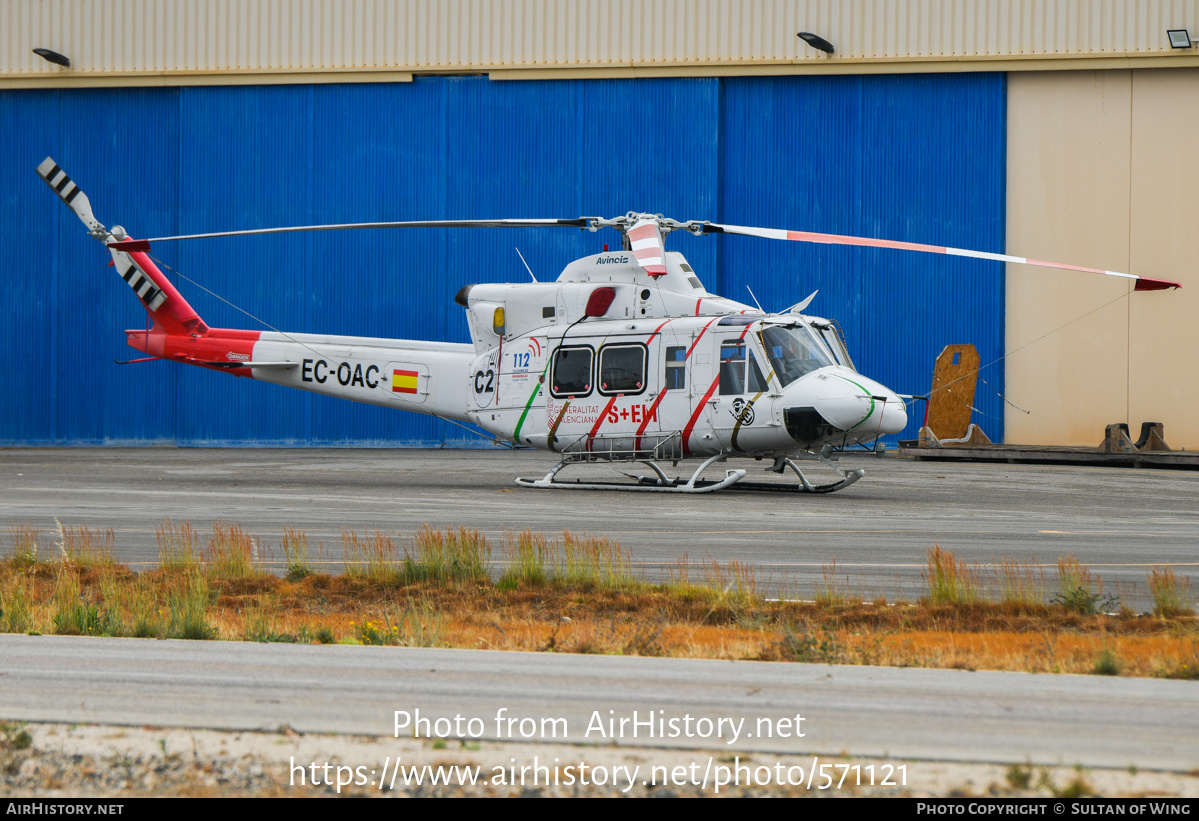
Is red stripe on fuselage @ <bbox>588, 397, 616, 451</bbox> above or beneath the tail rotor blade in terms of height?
beneath

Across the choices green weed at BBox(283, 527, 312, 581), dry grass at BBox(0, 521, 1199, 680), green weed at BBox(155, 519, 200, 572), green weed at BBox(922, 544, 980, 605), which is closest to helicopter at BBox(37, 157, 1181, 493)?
green weed at BBox(155, 519, 200, 572)

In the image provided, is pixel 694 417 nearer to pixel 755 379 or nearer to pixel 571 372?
pixel 755 379

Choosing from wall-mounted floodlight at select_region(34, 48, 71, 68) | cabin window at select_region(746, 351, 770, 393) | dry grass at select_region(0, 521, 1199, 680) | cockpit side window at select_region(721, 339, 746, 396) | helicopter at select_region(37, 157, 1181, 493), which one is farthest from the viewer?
wall-mounted floodlight at select_region(34, 48, 71, 68)

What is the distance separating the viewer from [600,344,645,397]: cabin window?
17.9 meters

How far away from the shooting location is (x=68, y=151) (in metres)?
33.5

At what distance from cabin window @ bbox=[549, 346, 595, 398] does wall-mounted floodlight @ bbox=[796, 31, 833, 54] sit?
14.9 m

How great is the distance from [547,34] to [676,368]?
16.8m

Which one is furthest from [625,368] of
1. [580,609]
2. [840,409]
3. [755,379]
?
[580,609]

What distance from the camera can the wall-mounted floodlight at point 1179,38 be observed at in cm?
2861

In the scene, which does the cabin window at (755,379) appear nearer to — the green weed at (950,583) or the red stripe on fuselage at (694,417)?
the red stripe on fuselage at (694,417)

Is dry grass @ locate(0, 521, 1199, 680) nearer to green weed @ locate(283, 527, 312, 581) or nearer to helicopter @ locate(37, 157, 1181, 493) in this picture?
green weed @ locate(283, 527, 312, 581)

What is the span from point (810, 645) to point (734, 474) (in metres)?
10.9
